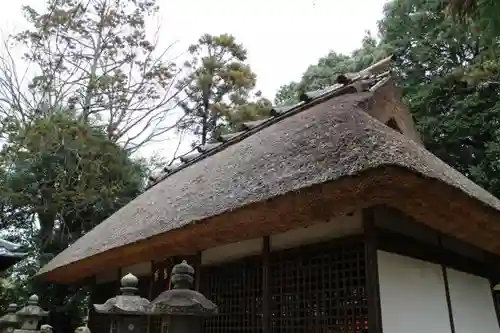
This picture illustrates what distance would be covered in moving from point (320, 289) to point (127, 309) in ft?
5.81

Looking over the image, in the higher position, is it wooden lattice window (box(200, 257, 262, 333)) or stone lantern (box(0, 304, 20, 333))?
wooden lattice window (box(200, 257, 262, 333))

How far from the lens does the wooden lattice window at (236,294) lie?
4.77m

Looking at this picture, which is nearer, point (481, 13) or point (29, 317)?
point (481, 13)

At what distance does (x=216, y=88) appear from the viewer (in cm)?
1803

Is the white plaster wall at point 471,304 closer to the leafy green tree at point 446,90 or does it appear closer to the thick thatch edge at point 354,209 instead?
the thick thatch edge at point 354,209

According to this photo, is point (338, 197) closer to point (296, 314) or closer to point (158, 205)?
point (296, 314)

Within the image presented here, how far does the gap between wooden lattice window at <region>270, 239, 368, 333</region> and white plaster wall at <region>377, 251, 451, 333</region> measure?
191mm

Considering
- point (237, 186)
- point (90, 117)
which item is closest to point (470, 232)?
point (237, 186)

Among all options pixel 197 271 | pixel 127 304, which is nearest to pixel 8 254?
pixel 127 304

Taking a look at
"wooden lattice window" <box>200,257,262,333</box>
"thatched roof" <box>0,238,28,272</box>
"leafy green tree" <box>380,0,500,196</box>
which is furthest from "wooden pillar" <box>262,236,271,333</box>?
"leafy green tree" <box>380,0,500,196</box>

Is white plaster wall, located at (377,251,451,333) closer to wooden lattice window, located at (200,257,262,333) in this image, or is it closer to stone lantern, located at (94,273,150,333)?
wooden lattice window, located at (200,257,262,333)

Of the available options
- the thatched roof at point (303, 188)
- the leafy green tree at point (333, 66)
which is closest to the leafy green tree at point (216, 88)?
the leafy green tree at point (333, 66)

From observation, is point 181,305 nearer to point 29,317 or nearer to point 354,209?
point 354,209

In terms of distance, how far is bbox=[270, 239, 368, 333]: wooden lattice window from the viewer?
3.90 meters
